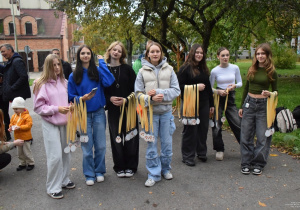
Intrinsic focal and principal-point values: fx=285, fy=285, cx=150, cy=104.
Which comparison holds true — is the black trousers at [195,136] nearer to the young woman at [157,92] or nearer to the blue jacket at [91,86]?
the young woman at [157,92]

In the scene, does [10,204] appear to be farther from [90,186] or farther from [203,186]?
[203,186]

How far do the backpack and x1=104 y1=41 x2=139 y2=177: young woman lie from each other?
11.5 ft

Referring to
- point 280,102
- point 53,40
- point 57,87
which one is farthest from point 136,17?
point 53,40

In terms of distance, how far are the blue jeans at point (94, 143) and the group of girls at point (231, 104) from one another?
4.69 feet

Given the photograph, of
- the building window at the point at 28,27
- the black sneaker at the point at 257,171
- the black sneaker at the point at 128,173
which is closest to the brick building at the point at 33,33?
the building window at the point at 28,27

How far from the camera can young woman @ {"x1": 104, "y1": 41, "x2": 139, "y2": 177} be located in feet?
13.6

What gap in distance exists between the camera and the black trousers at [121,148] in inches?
167

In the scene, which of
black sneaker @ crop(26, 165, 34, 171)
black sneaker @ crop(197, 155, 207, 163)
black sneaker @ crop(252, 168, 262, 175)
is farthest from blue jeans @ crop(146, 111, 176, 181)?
black sneaker @ crop(26, 165, 34, 171)

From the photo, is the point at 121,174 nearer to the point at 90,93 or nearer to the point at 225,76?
the point at 90,93

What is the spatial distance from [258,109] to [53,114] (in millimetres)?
2988

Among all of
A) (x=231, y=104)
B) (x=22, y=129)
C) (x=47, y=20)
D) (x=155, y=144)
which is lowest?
(x=155, y=144)

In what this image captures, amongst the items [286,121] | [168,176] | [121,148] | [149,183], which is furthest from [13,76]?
[286,121]

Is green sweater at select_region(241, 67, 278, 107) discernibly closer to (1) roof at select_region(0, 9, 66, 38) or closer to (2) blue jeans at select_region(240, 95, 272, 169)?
(2) blue jeans at select_region(240, 95, 272, 169)

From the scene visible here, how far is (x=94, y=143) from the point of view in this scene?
416 centimetres
